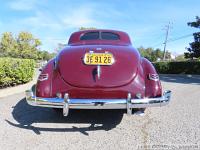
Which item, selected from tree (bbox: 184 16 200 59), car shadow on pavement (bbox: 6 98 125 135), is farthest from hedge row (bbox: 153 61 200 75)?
car shadow on pavement (bbox: 6 98 125 135)

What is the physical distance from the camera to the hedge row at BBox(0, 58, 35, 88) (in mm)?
9705

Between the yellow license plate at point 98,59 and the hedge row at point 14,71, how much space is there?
549 cm

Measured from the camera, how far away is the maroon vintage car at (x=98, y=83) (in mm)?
4426

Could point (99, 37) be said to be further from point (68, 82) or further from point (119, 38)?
point (68, 82)

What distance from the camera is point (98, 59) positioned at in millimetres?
4688

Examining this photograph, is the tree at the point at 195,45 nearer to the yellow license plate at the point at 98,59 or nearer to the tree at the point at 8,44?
the yellow license plate at the point at 98,59

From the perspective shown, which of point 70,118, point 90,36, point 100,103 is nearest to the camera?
point 100,103

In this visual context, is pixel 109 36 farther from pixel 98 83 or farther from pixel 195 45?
pixel 195 45

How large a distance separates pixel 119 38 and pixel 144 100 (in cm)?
223

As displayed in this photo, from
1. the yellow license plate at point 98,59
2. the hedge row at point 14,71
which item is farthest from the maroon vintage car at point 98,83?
the hedge row at point 14,71

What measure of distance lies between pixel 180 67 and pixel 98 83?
2335cm

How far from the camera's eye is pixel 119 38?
6320 mm

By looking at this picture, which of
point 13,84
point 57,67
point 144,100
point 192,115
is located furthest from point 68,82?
point 13,84

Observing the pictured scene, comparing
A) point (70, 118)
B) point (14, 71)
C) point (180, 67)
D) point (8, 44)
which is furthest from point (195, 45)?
point (8, 44)
